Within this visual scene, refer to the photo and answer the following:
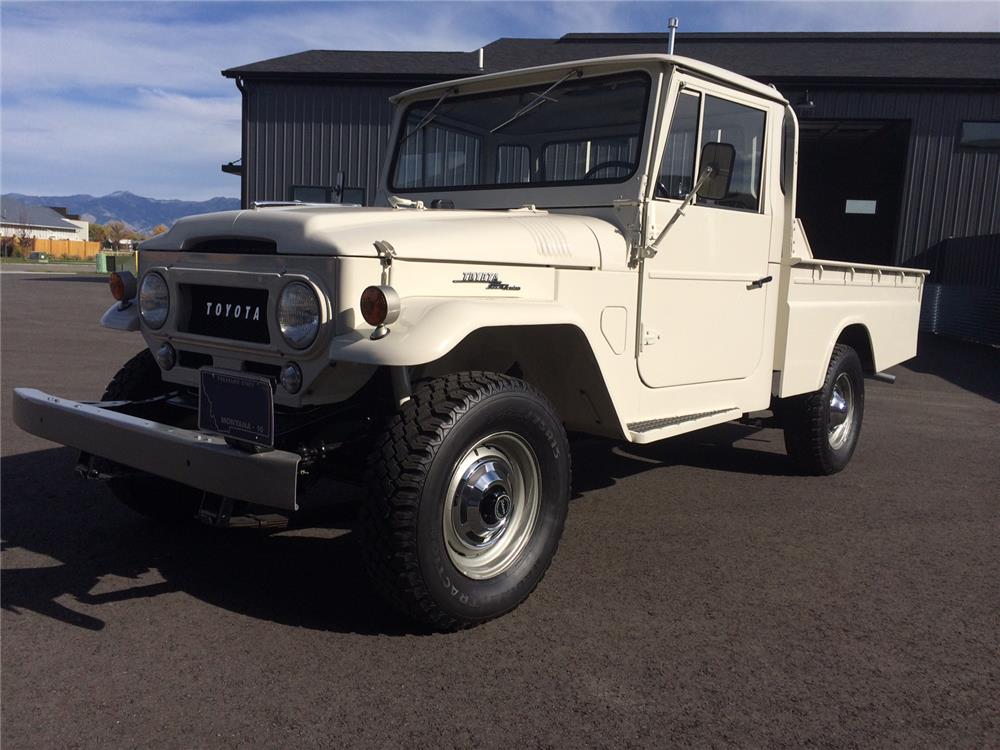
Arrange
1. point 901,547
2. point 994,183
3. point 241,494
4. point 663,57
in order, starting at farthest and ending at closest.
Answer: point 994,183 < point 901,547 < point 663,57 < point 241,494

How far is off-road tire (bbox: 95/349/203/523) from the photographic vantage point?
12.4 ft

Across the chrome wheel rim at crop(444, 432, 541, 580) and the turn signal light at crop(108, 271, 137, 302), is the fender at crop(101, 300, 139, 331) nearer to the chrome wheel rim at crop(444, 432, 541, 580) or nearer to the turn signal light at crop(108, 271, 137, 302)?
the turn signal light at crop(108, 271, 137, 302)

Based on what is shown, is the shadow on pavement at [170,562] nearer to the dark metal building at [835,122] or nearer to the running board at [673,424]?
the running board at [673,424]

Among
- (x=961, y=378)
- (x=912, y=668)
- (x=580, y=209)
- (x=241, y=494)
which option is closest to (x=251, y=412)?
(x=241, y=494)

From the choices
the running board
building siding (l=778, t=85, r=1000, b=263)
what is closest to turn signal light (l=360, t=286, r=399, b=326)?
the running board

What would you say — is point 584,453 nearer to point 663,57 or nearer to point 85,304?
point 663,57

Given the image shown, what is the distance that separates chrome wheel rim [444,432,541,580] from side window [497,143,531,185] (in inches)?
67.2

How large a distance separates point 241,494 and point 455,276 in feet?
3.52

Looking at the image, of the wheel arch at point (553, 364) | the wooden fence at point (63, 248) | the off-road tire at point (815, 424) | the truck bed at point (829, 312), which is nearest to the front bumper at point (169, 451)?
the wheel arch at point (553, 364)

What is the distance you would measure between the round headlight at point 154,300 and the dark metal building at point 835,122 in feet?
41.5

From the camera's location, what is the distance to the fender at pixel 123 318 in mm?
3658

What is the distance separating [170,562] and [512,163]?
2.55m

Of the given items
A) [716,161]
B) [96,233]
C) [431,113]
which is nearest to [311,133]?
[431,113]

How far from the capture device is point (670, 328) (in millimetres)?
3969
